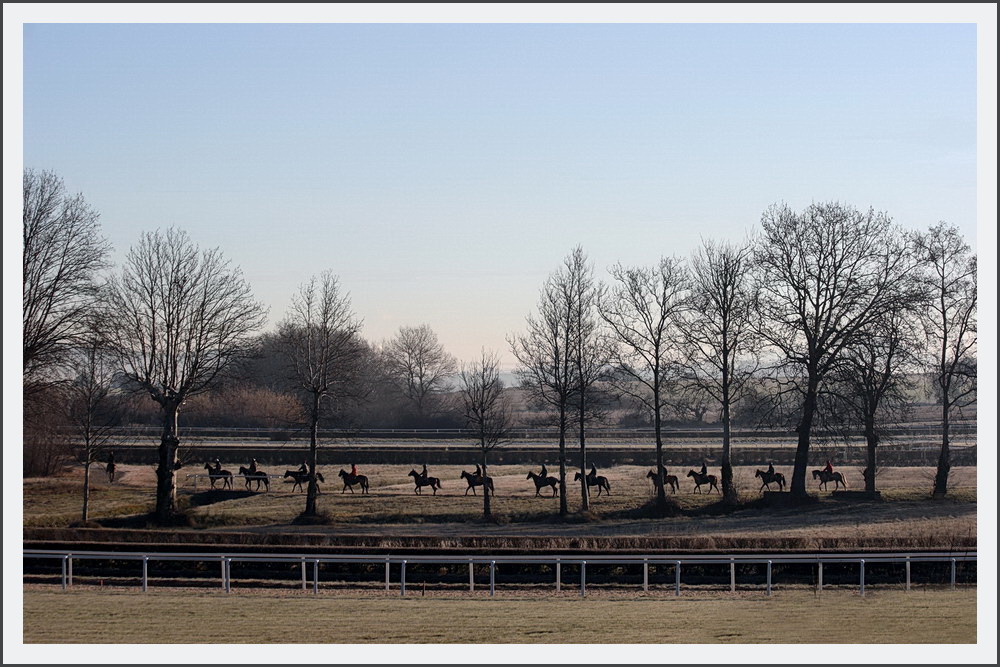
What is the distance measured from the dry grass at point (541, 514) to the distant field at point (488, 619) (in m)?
6.30

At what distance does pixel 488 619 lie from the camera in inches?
706

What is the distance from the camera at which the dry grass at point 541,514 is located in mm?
29797

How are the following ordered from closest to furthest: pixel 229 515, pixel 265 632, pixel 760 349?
pixel 265 632, pixel 229 515, pixel 760 349

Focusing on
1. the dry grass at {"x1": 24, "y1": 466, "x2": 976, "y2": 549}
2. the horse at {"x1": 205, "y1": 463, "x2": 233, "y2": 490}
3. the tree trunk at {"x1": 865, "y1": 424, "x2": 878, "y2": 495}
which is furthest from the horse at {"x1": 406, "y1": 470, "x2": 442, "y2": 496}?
the tree trunk at {"x1": 865, "y1": 424, "x2": 878, "y2": 495}

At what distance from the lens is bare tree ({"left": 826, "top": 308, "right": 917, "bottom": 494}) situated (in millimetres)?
36281

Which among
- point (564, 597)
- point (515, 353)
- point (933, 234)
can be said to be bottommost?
point (564, 597)

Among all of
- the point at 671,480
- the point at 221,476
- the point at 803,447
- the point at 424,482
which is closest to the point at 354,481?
the point at 424,482

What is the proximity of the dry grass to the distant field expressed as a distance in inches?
248

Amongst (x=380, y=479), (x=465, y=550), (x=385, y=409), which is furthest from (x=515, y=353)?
(x=385, y=409)

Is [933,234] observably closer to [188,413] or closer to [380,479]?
[380,479]

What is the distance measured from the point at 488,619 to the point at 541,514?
17.0m

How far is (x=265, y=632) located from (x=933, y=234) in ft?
101

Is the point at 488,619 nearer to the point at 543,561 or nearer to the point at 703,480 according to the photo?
the point at 543,561

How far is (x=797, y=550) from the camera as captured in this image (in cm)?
2433
